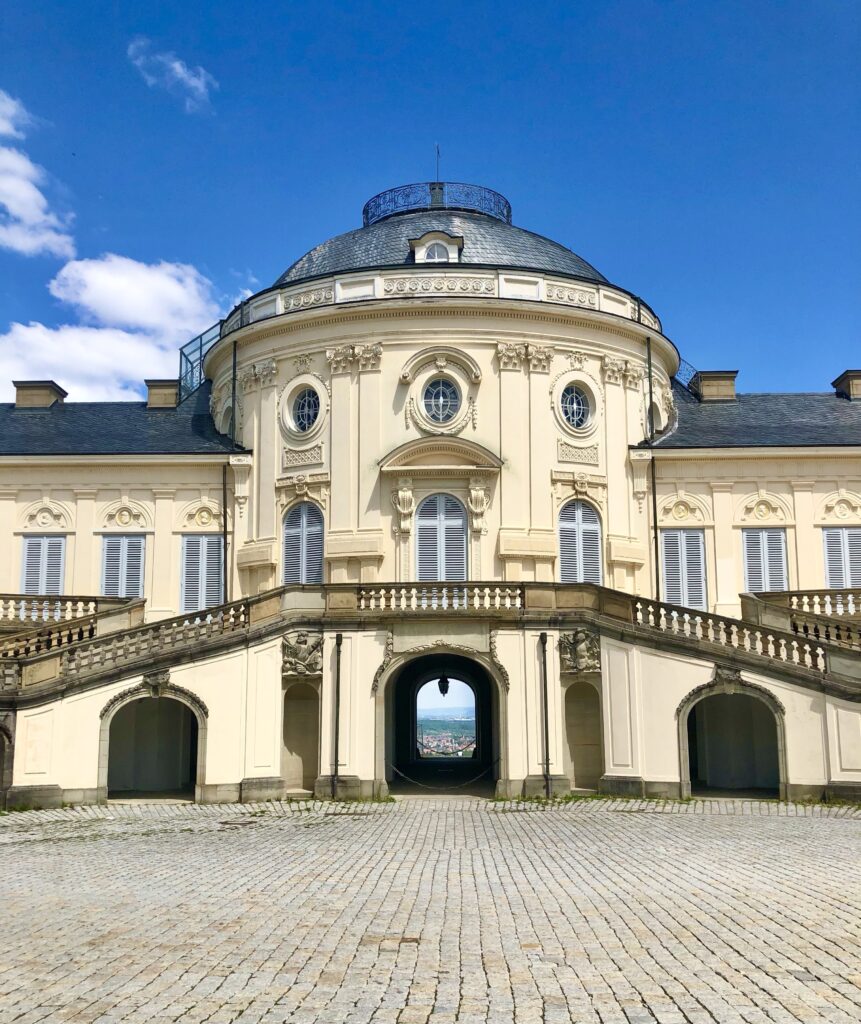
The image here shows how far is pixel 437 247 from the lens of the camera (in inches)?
1236

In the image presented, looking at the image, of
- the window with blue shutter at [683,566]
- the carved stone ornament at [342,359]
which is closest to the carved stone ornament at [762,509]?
the window with blue shutter at [683,566]

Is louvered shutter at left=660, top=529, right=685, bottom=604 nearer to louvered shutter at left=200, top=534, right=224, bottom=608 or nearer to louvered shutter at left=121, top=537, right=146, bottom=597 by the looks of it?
louvered shutter at left=200, top=534, right=224, bottom=608

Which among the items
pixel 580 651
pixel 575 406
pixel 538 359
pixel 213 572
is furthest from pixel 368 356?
pixel 580 651

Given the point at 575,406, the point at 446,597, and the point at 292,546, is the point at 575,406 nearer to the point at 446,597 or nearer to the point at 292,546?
the point at 446,597

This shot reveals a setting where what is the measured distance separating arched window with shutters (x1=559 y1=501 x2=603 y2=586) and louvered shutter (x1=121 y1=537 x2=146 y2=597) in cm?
1194

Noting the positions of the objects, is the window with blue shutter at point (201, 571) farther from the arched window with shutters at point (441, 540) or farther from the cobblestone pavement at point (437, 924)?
the cobblestone pavement at point (437, 924)

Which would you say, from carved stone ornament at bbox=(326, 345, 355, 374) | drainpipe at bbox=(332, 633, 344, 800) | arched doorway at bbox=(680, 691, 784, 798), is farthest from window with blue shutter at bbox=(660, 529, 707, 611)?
drainpipe at bbox=(332, 633, 344, 800)

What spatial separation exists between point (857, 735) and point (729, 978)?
15.4 meters

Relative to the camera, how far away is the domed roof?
3222 centimetres

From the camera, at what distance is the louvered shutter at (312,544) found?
2969 cm

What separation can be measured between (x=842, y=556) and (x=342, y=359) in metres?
15.1

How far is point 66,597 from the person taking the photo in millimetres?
28391

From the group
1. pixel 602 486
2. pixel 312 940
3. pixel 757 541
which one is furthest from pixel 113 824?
pixel 757 541

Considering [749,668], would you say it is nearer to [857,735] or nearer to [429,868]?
[857,735]
